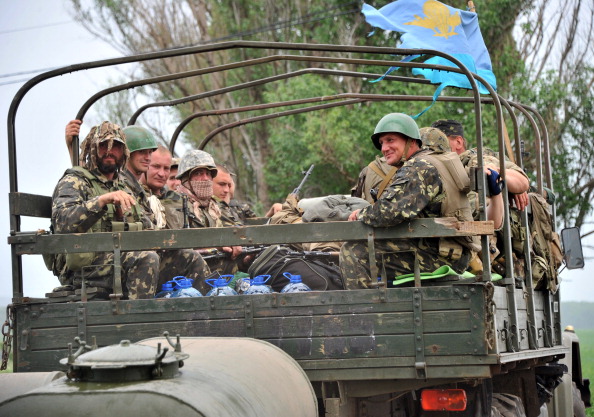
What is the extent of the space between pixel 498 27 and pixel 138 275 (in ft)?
65.4

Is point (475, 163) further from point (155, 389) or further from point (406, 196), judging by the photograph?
point (155, 389)

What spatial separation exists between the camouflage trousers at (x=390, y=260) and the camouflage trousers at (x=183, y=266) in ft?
4.42

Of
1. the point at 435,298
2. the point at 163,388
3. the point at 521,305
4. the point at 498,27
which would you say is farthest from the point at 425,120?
the point at 163,388

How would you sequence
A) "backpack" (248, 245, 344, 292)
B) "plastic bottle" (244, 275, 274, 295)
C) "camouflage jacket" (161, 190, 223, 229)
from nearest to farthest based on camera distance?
1. "plastic bottle" (244, 275, 274, 295)
2. "backpack" (248, 245, 344, 292)
3. "camouflage jacket" (161, 190, 223, 229)

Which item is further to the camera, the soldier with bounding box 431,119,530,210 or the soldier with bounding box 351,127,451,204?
the soldier with bounding box 431,119,530,210

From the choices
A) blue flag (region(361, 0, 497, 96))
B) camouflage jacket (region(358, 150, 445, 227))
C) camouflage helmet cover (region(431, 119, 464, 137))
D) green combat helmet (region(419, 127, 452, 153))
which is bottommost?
camouflage jacket (region(358, 150, 445, 227))

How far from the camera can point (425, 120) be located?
22375 mm

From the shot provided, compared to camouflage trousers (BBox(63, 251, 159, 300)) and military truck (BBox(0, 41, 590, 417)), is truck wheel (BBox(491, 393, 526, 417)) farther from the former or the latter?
camouflage trousers (BBox(63, 251, 159, 300))

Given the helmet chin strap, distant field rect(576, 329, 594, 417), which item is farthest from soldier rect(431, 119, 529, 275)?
distant field rect(576, 329, 594, 417)

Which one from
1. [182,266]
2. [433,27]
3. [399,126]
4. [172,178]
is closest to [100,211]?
[182,266]

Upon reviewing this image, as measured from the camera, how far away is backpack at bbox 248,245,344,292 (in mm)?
7555

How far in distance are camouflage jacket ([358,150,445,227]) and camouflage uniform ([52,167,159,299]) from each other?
1539 mm

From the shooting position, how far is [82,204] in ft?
22.7

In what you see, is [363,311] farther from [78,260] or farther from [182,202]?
[182,202]
